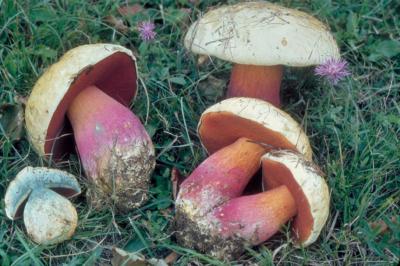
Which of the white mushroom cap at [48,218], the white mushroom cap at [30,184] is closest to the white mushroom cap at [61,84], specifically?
the white mushroom cap at [30,184]

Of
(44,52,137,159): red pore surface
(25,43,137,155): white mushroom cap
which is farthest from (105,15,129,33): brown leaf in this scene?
(25,43,137,155): white mushroom cap

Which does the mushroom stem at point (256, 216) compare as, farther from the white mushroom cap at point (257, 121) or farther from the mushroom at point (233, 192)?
the white mushroom cap at point (257, 121)

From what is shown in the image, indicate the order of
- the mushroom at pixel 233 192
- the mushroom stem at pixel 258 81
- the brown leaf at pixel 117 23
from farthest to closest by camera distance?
the brown leaf at pixel 117 23 → the mushroom stem at pixel 258 81 → the mushroom at pixel 233 192

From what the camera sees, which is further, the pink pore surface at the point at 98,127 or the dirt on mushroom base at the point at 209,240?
the pink pore surface at the point at 98,127

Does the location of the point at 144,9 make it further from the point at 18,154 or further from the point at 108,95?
the point at 18,154

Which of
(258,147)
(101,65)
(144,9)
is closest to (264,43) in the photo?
(258,147)
